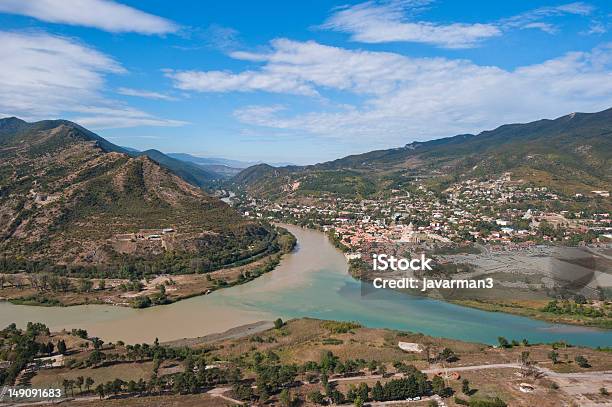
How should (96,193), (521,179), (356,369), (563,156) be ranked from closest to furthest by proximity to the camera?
(356,369) → (96,193) → (521,179) → (563,156)

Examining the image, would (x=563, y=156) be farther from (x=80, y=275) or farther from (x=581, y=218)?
(x=80, y=275)

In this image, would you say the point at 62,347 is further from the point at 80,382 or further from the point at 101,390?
the point at 101,390

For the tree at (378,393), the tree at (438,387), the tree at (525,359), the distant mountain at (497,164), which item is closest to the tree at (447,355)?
the tree at (525,359)

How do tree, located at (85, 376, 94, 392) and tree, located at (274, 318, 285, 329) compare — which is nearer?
tree, located at (85, 376, 94, 392)

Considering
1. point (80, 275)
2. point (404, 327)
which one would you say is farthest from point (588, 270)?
point (80, 275)

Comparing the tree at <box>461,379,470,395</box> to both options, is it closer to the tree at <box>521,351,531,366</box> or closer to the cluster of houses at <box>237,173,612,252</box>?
the tree at <box>521,351,531,366</box>

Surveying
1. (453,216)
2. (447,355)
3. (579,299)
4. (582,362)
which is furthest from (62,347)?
(453,216)

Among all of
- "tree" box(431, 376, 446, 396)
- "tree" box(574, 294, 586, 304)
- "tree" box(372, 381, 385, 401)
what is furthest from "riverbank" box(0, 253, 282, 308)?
"tree" box(574, 294, 586, 304)
